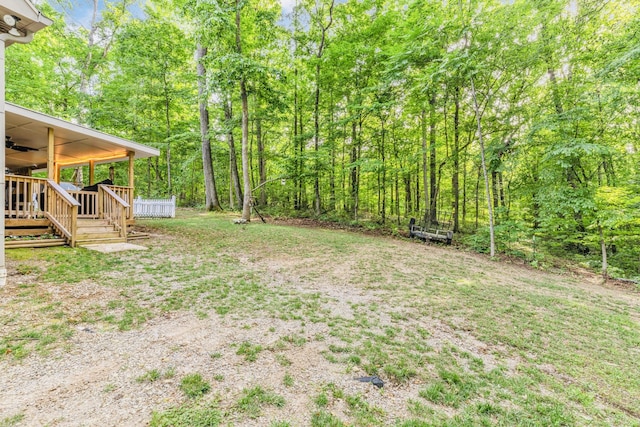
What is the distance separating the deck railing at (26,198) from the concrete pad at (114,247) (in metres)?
1.38

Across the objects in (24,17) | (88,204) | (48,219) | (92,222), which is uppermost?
(24,17)

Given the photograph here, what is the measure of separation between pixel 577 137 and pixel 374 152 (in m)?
8.24

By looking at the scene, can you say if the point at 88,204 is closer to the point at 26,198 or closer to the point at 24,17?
the point at 26,198

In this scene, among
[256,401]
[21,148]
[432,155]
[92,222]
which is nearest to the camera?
[256,401]

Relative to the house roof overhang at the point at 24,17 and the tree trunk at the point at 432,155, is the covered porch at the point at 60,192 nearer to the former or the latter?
the house roof overhang at the point at 24,17

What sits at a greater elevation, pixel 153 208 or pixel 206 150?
pixel 206 150

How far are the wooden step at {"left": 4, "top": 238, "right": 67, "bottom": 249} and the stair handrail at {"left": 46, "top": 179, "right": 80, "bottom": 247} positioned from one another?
0.17m

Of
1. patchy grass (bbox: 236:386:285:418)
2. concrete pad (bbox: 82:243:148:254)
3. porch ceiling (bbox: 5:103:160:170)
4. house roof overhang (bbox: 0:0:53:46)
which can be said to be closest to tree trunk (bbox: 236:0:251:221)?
porch ceiling (bbox: 5:103:160:170)

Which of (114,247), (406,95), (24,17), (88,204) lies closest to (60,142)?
(88,204)

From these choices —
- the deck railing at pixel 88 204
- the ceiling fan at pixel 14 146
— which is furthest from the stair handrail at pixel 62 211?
the ceiling fan at pixel 14 146

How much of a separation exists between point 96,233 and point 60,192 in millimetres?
1244

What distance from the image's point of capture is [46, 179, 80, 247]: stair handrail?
234 inches

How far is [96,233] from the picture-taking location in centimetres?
669

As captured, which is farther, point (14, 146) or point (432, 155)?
point (432, 155)
